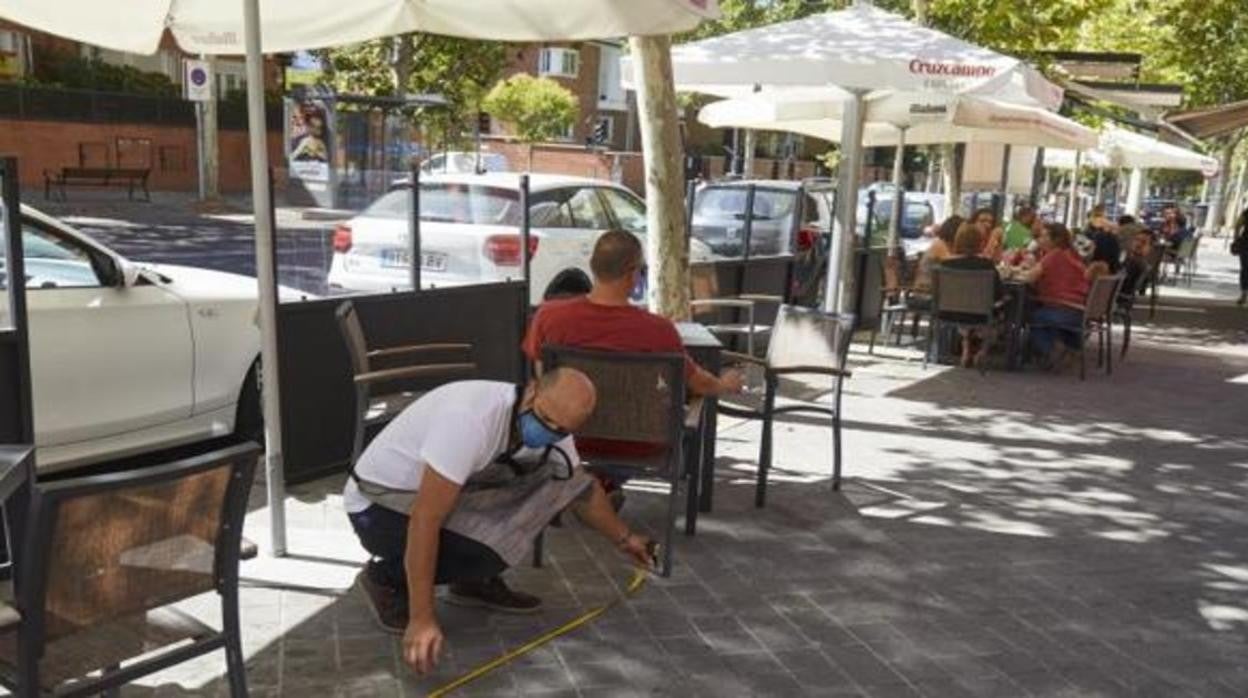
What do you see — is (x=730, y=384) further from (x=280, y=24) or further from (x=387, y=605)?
(x=280, y=24)

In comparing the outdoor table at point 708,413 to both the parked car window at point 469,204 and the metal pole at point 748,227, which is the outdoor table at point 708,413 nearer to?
the parked car window at point 469,204

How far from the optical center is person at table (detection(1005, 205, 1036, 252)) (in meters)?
13.9

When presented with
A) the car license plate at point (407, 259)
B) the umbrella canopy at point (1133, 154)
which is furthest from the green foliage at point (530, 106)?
the car license plate at point (407, 259)

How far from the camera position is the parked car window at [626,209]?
37.4 feet

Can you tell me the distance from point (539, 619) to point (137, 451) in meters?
2.71

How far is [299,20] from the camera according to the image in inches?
219

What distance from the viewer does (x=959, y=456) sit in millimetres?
7094

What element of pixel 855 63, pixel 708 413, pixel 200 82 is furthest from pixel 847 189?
pixel 200 82

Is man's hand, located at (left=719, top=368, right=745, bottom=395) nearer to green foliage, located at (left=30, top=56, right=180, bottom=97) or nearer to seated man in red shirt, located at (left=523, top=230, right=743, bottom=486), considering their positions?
seated man in red shirt, located at (left=523, top=230, right=743, bottom=486)

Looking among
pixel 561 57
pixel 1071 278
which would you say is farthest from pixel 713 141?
pixel 1071 278

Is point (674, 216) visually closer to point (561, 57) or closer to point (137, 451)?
point (137, 451)

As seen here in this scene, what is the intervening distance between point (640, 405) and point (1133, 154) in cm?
1954

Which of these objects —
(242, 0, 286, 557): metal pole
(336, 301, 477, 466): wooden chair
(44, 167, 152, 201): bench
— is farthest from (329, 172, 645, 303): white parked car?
(44, 167, 152, 201): bench

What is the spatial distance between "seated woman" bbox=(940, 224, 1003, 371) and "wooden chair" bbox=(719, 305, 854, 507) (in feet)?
13.7
